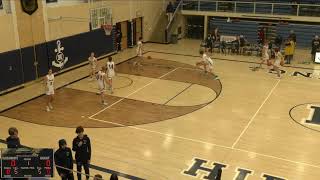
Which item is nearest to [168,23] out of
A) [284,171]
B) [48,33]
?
[48,33]

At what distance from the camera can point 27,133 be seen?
13828 mm

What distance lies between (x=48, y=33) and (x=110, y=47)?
19.9 feet

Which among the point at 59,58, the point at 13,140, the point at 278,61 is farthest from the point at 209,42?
the point at 13,140

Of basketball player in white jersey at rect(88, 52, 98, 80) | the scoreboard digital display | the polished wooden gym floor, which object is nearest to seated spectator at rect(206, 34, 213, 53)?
the polished wooden gym floor

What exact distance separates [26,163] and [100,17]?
17.5m

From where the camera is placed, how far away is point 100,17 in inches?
967

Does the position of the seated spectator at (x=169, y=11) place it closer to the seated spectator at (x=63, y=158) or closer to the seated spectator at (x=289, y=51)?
the seated spectator at (x=289, y=51)

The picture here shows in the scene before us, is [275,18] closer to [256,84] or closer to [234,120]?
[256,84]


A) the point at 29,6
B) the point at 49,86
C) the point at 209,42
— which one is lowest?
the point at 49,86

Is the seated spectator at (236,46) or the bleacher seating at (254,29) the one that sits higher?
the bleacher seating at (254,29)

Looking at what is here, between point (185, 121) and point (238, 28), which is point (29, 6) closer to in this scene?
point (185, 121)

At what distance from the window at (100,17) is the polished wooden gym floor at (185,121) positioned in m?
3.52

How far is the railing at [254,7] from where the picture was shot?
92.0 ft

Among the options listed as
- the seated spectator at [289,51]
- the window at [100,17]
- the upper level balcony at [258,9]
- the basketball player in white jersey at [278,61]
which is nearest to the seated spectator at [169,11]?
the upper level balcony at [258,9]
